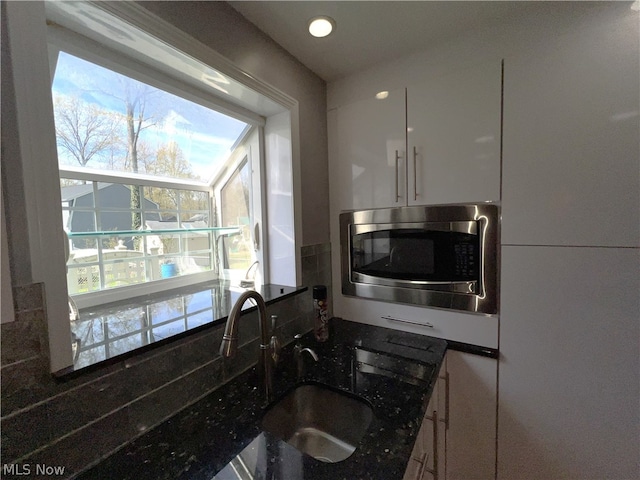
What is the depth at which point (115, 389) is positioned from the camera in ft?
2.20

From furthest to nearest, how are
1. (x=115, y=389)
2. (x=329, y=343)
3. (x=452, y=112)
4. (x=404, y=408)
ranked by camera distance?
(x=329, y=343), (x=452, y=112), (x=404, y=408), (x=115, y=389)

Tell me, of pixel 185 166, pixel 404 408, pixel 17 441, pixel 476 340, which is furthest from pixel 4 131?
pixel 476 340

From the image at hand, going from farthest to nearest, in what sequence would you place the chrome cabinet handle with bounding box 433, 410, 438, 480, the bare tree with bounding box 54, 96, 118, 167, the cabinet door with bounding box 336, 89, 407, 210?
the cabinet door with bounding box 336, 89, 407, 210 → the chrome cabinet handle with bounding box 433, 410, 438, 480 → the bare tree with bounding box 54, 96, 118, 167

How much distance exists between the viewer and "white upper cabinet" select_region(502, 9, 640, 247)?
916 mm

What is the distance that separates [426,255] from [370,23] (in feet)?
3.32

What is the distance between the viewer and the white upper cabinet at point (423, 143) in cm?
112

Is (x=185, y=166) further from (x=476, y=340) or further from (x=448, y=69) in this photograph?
(x=476, y=340)

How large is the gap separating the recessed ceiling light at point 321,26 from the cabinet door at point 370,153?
381mm

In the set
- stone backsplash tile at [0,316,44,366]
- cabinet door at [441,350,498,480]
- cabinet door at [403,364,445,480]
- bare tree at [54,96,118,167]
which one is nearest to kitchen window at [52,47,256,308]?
bare tree at [54,96,118,167]

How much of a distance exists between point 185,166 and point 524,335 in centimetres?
175

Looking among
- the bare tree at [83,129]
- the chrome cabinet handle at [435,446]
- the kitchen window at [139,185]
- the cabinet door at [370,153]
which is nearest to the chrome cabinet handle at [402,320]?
the chrome cabinet handle at [435,446]

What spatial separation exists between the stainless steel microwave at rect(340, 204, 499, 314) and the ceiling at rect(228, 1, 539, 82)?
0.75m

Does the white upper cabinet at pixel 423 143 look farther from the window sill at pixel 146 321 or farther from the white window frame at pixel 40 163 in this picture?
the white window frame at pixel 40 163

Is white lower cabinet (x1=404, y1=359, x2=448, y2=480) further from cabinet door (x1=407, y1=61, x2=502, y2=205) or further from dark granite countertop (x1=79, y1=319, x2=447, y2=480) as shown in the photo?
cabinet door (x1=407, y1=61, x2=502, y2=205)
